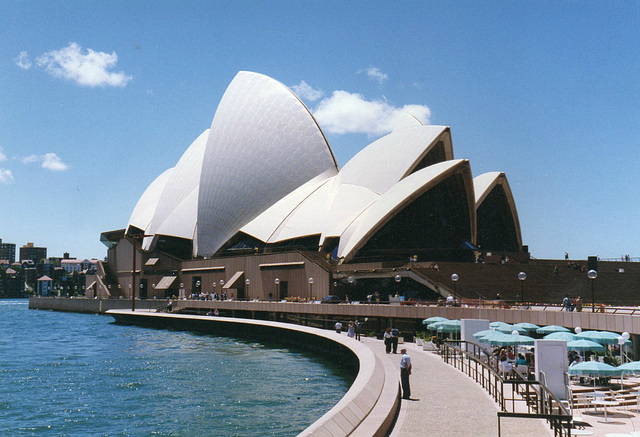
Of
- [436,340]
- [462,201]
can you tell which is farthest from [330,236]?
[436,340]

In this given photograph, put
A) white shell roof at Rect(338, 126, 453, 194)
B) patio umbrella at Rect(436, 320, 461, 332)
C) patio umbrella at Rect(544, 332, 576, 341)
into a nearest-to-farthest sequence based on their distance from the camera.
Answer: patio umbrella at Rect(544, 332, 576, 341) → patio umbrella at Rect(436, 320, 461, 332) → white shell roof at Rect(338, 126, 453, 194)

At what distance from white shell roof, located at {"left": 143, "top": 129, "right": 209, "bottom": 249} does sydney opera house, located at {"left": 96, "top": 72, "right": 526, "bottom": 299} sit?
0.12 metres

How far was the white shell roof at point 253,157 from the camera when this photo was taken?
1948 inches

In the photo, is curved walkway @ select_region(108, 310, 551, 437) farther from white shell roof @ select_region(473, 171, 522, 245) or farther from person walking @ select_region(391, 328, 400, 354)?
white shell roof @ select_region(473, 171, 522, 245)

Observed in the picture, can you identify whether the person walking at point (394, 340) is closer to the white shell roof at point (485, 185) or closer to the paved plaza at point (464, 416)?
the paved plaza at point (464, 416)

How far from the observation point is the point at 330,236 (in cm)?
4022

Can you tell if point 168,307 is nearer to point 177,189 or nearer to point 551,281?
point 177,189

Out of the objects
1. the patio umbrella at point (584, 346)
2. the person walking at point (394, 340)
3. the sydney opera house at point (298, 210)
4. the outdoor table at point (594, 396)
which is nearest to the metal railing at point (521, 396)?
the outdoor table at point (594, 396)

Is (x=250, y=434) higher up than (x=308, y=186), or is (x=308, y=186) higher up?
(x=308, y=186)

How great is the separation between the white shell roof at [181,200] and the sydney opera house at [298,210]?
120mm

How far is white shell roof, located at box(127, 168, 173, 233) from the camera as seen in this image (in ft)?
214

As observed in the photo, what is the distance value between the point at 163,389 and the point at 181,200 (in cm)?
4427

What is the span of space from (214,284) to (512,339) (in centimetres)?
3618

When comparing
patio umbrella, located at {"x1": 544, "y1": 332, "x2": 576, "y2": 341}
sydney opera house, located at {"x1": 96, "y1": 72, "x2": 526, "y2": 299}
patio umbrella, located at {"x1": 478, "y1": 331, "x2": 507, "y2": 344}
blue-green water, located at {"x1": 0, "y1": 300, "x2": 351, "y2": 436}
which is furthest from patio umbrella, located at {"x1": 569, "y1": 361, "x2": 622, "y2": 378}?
sydney opera house, located at {"x1": 96, "y1": 72, "x2": 526, "y2": 299}
